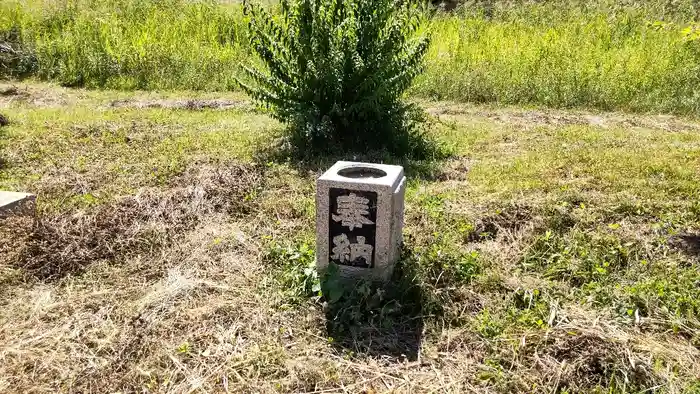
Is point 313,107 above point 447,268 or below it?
above

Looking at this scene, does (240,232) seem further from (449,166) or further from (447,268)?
(449,166)

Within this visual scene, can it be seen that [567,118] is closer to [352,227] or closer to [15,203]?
[352,227]

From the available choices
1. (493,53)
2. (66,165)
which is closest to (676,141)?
(493,53)

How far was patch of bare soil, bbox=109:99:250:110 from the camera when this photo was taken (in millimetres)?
7805

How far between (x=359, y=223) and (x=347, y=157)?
245cm

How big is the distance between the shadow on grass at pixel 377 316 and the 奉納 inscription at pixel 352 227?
0.14 meters

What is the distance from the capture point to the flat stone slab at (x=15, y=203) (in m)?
3.71

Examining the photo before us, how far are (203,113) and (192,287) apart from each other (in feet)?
15.1

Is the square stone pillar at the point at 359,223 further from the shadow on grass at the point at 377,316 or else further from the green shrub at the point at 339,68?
the green shrub at the point at 339,68

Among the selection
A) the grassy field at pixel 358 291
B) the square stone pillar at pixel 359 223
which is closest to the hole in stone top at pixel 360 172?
the square stone pillar at pixel 359 223

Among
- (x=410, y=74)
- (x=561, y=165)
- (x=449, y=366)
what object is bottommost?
(x=449, y=366)

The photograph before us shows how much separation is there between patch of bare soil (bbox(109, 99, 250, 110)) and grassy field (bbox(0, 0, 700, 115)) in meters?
0.64

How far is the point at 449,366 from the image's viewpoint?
8.56 ft

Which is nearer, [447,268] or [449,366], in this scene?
[449,366]
